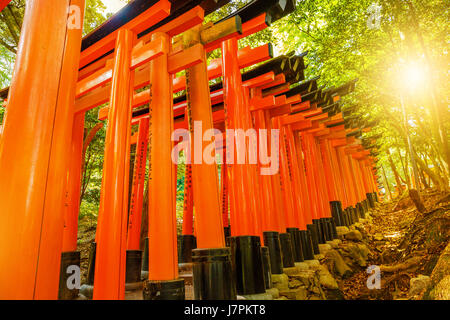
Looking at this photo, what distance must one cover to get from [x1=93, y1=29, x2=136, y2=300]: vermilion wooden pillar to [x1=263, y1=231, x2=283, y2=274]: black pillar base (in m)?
3.04

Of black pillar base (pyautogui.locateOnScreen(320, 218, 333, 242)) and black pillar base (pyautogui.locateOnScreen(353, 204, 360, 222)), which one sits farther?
black pillar base (pyautogui.locateOnScreen(353, 204, 360, 222))

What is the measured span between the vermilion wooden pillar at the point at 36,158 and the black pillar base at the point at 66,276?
138 inches

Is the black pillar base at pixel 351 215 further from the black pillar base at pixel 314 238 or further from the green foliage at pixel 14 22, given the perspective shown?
the green foliage at pixel 14 22

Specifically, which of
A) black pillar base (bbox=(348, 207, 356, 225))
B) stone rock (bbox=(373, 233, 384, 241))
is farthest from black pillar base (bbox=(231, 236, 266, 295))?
black pillar base (bbox=(348, 207, 356, 225))

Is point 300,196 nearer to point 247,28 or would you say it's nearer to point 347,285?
point 347,285

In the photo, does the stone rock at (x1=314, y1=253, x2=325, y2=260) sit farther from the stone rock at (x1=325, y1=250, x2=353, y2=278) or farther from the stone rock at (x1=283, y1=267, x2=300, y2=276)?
Result: the stone rock at (x1=283, y1=267, x2=300, y2=276)

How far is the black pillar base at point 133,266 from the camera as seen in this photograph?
5230mm

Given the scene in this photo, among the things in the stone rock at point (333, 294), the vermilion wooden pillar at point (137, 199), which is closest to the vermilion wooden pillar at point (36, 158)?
the vermilion wooden pillar at point (137, 199)

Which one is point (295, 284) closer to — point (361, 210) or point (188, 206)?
point (188, 206)

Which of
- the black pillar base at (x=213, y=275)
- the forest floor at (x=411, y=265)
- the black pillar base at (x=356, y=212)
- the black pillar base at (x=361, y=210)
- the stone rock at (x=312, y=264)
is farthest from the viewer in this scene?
the black pillar base at (x=361, y=210)

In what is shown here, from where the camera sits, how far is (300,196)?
7422 mm

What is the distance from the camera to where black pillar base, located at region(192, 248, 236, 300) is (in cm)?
337
